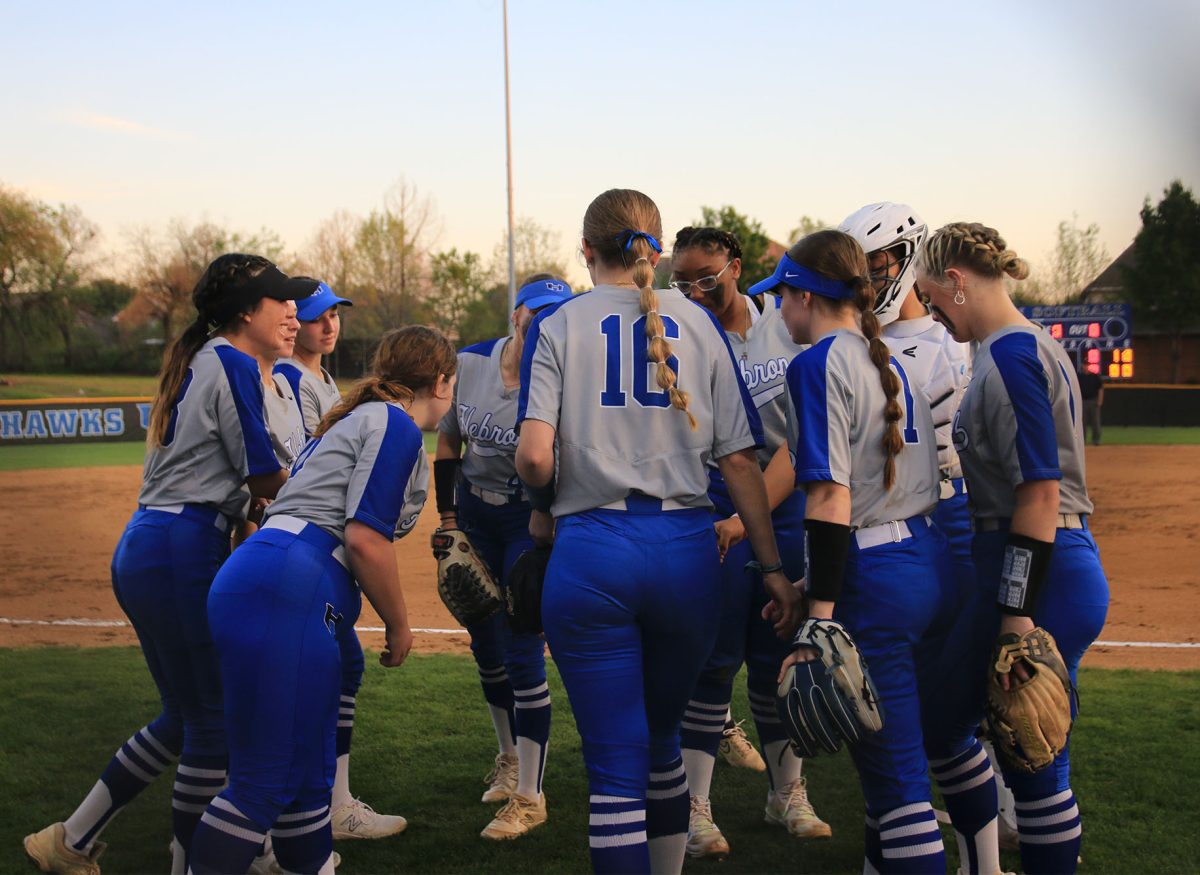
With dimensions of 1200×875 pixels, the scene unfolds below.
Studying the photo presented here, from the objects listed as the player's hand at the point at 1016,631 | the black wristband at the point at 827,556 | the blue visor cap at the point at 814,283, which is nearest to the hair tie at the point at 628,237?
the blue visor cap at the point at 814,283

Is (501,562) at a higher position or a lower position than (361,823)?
higher

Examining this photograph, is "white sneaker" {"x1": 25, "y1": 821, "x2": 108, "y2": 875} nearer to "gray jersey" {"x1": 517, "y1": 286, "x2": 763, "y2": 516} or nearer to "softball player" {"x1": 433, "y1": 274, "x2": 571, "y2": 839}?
"softball player" {"x1": 433, "y1": 274, "x2": 571, "y2": 839}

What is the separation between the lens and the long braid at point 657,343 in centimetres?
278

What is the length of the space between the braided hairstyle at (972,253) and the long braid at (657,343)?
78 centimetres

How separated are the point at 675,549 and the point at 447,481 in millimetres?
1999

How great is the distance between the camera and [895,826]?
2670 mm

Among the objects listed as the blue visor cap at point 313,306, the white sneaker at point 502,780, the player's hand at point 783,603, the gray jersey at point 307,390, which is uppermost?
the blue visor cap at point 313,306

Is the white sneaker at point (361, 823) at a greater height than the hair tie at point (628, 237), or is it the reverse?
the hair tie at point (628, 237)

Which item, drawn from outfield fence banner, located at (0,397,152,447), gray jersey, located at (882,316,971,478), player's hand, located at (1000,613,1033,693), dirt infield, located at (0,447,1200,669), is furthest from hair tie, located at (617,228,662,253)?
outfield fence banner, located at (0,397,152,447)

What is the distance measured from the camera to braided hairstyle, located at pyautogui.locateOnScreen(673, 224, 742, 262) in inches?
160

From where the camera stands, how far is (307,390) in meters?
4.61

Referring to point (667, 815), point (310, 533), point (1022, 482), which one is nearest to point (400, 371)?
point (310, 533)

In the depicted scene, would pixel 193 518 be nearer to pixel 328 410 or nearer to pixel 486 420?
pixel 328 410

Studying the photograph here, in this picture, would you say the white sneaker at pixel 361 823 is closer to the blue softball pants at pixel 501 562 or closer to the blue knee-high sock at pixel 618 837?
the blue softball pants at pixel 501 562
